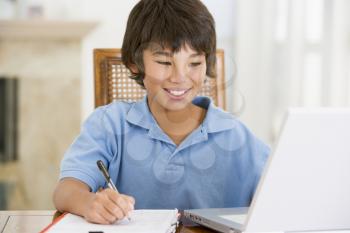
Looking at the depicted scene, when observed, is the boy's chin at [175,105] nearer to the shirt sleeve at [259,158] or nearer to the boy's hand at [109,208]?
the shirt sleeve at [259,158]

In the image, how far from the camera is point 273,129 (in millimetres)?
3225

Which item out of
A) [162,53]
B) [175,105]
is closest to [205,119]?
[175,105]

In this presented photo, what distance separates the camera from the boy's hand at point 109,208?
0.90 metres

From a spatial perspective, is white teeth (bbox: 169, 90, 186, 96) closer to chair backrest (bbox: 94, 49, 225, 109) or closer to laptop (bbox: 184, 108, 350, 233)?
chair backrest (bbox: 94, 49, 225, 109)

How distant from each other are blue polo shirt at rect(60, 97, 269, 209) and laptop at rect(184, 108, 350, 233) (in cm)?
49

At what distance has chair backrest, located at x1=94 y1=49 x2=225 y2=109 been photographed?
1.51m

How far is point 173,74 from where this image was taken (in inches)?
48.4

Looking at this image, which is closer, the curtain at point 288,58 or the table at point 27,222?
the table at point 27,222

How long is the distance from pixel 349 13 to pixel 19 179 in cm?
192

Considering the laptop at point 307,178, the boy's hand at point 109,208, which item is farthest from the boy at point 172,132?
the laptop at point 307,178

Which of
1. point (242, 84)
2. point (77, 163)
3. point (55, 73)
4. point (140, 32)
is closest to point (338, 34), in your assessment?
point (242, 84)

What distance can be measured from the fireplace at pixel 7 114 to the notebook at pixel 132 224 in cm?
252

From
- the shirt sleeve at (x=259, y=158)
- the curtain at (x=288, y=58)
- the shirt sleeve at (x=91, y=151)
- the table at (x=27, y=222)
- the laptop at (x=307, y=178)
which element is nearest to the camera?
the laptop at (x=307, y=178)

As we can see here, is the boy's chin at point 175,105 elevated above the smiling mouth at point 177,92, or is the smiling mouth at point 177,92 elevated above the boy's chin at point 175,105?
the smiling mouth at point 177,92
